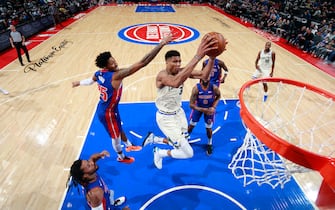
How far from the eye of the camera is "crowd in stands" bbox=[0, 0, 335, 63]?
34.4 ft

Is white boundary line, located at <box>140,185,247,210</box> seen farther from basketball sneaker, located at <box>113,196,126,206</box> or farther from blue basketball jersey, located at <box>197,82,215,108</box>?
blue basketball jersey, located at <box>197,82,215,108</box>

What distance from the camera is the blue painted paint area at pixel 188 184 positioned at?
356 centimetres

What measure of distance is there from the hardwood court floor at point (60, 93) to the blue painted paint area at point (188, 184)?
598mm

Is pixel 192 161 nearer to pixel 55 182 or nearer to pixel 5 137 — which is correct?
pixel 55 182

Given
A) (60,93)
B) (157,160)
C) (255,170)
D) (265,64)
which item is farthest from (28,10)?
(255,170)

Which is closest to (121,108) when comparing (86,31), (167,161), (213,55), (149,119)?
(149,119)

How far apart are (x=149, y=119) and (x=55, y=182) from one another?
240cm

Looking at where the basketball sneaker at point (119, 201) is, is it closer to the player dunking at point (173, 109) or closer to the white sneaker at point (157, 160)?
the white sneaker at point (157, 160)

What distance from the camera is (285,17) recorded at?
1405 centimetres

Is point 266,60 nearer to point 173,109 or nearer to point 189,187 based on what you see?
point 173,109

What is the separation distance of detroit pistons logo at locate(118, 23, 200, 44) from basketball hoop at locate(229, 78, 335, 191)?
6.27 meters

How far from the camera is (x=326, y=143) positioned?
481 centimetres

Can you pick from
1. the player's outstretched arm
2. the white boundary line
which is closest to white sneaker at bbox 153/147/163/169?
the white boundary line

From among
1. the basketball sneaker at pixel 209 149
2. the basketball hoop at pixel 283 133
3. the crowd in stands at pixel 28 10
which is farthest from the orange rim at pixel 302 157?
the crowd in stands at pixel 28 10
